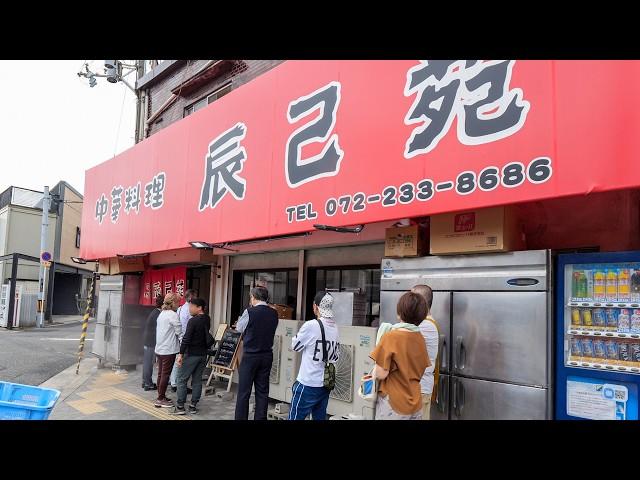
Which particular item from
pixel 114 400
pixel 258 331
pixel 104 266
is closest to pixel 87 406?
pixel 114 400

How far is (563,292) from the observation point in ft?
14.5

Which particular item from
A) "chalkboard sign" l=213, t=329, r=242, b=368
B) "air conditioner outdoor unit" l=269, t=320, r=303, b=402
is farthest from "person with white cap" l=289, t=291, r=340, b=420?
"chalkboard sign" l=213, t=329, r=242, b=368

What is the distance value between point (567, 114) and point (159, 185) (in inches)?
320

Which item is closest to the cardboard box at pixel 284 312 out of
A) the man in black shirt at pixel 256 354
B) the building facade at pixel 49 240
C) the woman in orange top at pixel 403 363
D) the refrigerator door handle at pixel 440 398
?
the man in black shirt at pixel 256 354

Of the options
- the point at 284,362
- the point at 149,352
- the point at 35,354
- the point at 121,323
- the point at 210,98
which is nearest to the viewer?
the point at 284,362

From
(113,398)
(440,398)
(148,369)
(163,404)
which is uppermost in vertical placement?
(440,398)

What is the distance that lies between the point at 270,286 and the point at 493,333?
612 centimetres

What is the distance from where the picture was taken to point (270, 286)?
10.2 m

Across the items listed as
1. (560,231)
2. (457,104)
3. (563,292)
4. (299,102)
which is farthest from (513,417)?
(299,102)

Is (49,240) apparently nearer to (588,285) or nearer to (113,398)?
(113,398)

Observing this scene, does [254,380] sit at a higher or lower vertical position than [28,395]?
lower

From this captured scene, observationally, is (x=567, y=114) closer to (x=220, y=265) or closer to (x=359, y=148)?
(x=359, y=148)

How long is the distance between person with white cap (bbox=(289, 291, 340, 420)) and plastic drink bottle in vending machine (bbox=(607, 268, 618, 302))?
2795mm

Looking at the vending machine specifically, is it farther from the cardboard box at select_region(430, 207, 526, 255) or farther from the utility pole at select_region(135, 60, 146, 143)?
the utility pole at select_region(135, 60, 146, 143)
